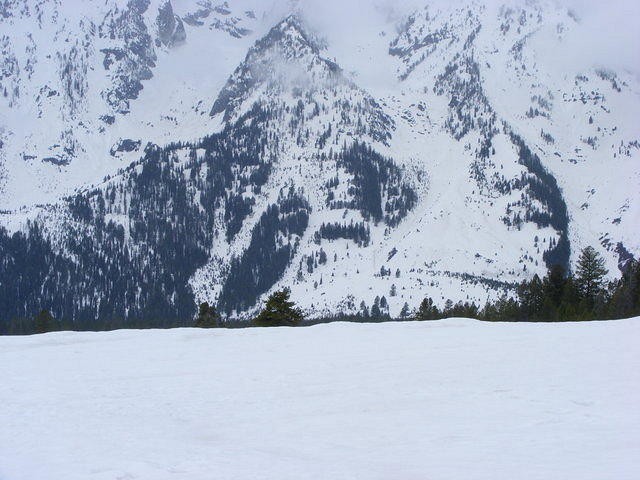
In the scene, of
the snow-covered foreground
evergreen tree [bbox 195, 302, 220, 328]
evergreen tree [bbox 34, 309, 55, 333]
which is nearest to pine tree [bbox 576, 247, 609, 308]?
the snow-covered foreground

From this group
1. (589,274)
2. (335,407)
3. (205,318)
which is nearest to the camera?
(335,407)

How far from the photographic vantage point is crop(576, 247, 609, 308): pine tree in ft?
208

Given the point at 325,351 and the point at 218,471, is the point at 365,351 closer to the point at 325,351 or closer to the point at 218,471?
the point at 325,351

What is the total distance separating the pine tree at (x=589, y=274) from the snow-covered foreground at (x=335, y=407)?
36.4 m

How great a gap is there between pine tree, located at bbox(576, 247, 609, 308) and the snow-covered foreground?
36.4 metres

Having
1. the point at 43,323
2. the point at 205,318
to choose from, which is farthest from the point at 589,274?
the point at 43,323

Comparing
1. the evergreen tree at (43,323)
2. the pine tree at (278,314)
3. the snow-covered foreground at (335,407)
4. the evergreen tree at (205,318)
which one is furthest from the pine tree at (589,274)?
the evergreen tree at (43,323)

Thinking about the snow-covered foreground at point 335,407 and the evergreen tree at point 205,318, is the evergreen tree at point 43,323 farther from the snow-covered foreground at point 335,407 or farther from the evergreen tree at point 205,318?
the snow-covered foreground at point 335,407

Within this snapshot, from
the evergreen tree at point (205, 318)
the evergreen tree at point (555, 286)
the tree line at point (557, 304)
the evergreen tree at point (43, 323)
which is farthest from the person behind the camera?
the evergreen tree at point (43, 323)

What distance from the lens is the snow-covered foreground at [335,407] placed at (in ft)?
41.9

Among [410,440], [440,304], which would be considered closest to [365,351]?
[410,440]

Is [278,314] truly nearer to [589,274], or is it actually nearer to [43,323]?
[589,274]

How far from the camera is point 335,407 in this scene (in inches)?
709

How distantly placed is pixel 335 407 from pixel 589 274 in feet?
182
